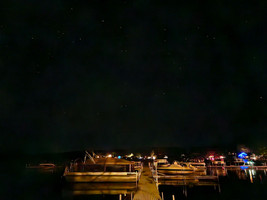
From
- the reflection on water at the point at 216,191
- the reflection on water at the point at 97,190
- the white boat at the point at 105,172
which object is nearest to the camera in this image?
the reflection on water at the point at 97,190

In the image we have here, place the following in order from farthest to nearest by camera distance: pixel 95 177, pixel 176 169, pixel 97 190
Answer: pixel 176 169 → pixel 95 177 → pixel 97 190

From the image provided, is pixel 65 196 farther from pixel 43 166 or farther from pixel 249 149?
pixel 249 149

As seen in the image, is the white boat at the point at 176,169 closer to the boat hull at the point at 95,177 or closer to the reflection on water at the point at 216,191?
the reflection on water at the point at 216,191

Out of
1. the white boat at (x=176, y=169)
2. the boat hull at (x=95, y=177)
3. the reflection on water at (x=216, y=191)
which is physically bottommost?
the reflection on water at (x=216, y=191)

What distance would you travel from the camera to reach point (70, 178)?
108ft

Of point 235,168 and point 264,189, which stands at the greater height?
point 235,168

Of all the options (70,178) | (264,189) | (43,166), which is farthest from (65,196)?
(43,166)

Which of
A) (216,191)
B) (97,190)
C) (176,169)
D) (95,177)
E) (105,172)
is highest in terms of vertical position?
(176,169)

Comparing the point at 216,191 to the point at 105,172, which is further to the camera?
the point at 105,172

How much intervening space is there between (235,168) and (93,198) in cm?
5051

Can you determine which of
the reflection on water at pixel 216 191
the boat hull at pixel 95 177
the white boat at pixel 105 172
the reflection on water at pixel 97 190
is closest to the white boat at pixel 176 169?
the reflection on water at pixel 216 191

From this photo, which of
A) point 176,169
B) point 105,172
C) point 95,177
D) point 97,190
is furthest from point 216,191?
point 95,177

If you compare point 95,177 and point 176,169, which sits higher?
point 176,169

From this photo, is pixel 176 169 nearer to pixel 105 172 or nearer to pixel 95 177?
pixel 105 172
